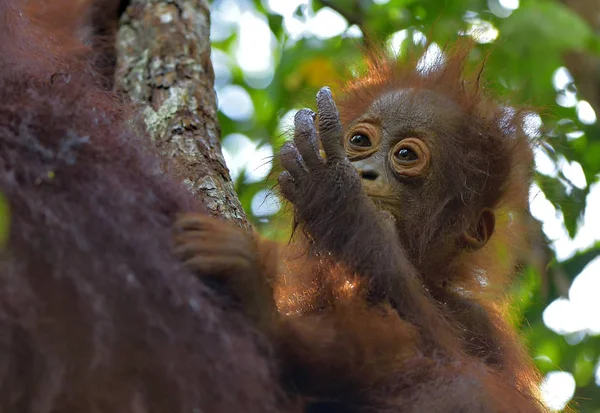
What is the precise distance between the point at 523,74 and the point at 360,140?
1476mm

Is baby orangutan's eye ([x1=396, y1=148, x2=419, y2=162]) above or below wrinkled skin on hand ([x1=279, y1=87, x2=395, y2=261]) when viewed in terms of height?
above

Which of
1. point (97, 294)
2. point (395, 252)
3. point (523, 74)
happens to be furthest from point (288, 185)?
point (523, 74)

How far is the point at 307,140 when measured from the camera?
10.4 ft

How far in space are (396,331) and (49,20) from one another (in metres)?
2.38

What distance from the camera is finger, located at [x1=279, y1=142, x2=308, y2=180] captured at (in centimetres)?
319

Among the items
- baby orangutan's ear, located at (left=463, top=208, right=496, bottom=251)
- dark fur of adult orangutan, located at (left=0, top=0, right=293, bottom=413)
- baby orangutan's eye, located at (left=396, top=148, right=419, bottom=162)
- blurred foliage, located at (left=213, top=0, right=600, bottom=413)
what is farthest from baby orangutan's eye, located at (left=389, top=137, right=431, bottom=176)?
dark fur of adult orangutan, located at (left=0, top=0, right=293, bottom=413)

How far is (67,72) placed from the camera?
2.30m

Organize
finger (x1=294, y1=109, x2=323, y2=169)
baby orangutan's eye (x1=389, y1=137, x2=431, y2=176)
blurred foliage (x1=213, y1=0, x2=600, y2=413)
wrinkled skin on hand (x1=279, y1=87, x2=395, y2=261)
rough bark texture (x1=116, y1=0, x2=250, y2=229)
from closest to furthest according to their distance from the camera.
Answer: rough bark texture (x1=116, y1=0, x2=250, y2=229), wrinkled skin on hand (x1=279, y1=87, x2=395, y2=261), finger (x1=294, y1=109, x2=323, y2=169), baby orangutan's eye (x1=389, y1=137, x2=431, y2=176), blurred foliage (x1=213, y1=0, x2=600, y2=413)

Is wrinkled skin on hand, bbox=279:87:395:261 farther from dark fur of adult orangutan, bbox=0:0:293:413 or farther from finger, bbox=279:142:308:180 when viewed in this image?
dark fur of adult orangutan, bbox=0:0:293:413

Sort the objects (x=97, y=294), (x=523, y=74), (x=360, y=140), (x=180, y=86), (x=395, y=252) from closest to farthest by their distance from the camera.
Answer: (x=97, y=294), (x=395, y=252), (x=180, y=86), (x=360, y=140), (x=523, y=74)

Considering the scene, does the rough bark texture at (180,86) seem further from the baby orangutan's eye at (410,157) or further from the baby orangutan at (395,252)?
the baby orangutan's eye at (410,157)

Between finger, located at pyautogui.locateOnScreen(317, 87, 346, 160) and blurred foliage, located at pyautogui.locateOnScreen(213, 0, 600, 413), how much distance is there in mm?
995

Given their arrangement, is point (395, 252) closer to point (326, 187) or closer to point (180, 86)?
point (326, 187)

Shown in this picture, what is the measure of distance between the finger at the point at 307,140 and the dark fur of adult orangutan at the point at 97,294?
3.80 feet
